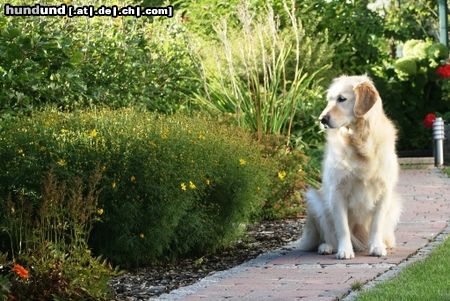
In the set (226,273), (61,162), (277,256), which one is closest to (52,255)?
(61,162)

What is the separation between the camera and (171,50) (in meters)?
14.1

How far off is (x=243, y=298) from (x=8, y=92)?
3.31 meters

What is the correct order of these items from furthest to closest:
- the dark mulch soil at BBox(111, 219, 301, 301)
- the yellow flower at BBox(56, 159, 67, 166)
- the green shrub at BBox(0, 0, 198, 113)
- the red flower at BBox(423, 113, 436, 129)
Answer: the red flower at BBox(423, 113, 436, 129)
the green shrub at BBox(0, 0, 198, 113)
the yellow flower at BBox(56, 159, 67, 166)
the dark mulch soil at BBox(111, 219, 301, 301)

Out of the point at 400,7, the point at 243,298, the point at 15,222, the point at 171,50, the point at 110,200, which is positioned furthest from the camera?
the point at 400,7

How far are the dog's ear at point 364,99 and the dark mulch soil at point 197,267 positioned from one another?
4.79ft

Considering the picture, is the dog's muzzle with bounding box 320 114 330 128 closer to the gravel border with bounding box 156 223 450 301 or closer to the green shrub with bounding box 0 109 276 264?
the green shrub with bounding box 0 109 276 264

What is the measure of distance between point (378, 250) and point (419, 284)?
155 cm

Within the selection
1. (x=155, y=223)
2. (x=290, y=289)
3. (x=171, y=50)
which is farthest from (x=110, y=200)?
(x=171, y=50)

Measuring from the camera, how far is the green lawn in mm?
6266

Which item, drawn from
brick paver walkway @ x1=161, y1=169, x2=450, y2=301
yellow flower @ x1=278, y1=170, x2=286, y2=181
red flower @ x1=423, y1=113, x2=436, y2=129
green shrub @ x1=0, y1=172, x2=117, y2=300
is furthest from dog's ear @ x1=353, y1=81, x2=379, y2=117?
red flower @ x1=423, y1=113, x2=436, y2=129

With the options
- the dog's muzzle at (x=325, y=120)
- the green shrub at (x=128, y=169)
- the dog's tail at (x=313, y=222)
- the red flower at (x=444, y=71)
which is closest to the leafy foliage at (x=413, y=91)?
the red flower at (x=444, y=71)

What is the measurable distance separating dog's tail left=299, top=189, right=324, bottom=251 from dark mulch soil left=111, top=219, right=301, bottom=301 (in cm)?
40

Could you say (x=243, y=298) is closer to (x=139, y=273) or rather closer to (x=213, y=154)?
(x=139, y=273)

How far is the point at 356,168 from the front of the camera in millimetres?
8188
